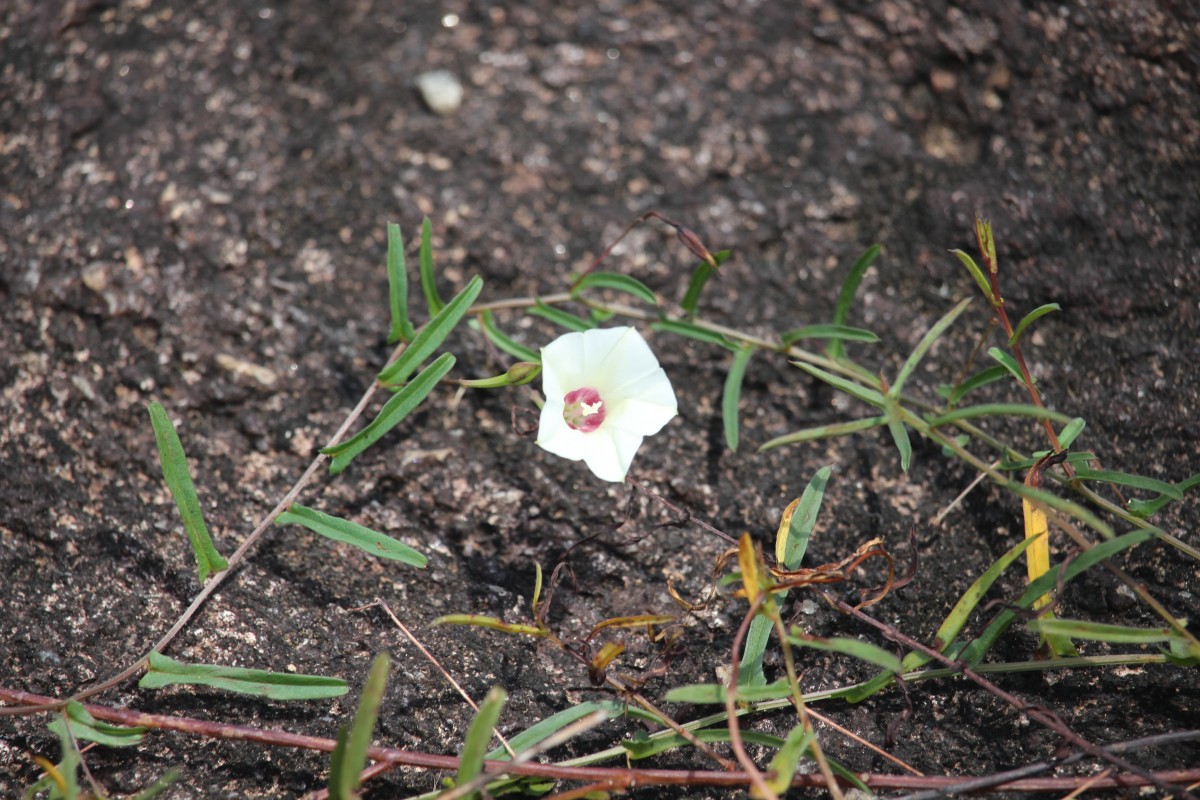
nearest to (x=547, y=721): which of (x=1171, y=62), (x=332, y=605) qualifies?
(x=332, y=605)

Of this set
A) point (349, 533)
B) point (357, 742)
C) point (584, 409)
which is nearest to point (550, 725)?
point (357, 742)

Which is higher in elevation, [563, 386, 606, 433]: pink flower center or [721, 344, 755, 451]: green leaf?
[563, 386, 606, 433]: pink flower center

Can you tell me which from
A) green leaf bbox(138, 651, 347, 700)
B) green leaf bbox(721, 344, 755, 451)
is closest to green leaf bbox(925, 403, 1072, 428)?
green leaf bbox(721, 344, 755, 451)

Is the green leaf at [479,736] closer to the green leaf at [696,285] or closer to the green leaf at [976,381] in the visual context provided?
the green leaf at [696,285]

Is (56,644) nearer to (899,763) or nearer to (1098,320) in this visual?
(899,763)

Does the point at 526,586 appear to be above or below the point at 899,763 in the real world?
above

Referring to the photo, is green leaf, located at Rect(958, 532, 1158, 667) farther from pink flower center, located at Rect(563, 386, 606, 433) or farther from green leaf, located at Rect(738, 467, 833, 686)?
pink flower center, located at Rect(563, 386, 606, 433)
